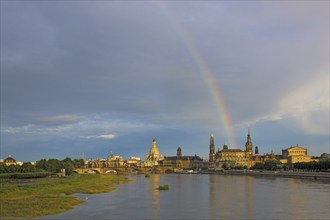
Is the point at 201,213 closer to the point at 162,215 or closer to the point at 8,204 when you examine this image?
the point at 162,215

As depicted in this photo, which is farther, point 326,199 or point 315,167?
point 315,167

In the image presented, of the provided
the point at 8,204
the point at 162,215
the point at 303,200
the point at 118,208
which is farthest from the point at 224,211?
the point at 8,204

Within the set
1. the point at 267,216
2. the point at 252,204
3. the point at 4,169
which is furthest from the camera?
the point at 4,169

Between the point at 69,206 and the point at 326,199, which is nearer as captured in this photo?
the point at 69,206

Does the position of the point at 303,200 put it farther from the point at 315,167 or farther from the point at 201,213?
the point at 315,167

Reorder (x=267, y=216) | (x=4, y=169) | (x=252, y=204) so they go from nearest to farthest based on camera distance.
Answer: (x=267, y=216)
(x=252, y=204)
(x=4, y=169)

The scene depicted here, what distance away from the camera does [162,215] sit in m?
42.4

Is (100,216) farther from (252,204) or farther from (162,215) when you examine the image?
(252,204)

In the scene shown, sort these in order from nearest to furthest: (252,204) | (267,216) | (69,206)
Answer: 1. (267,216)
2. (69,206)
3. (252,204)

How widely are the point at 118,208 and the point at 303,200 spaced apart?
25534mm

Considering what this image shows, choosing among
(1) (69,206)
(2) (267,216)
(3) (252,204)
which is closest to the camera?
(2) (267,216)

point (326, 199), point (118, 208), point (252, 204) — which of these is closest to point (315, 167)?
point (326, 199)

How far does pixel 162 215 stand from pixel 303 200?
23837 millimetres

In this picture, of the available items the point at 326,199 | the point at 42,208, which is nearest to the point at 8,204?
the point at 42,208
